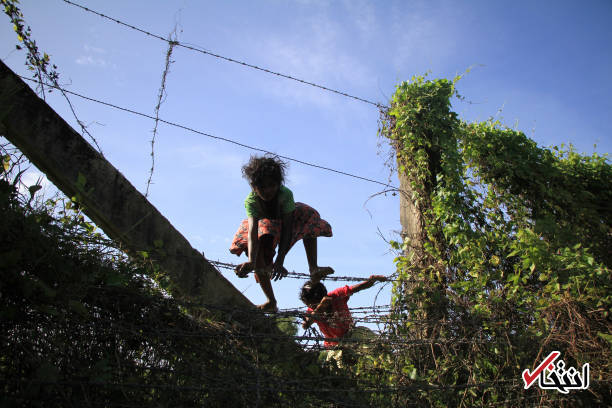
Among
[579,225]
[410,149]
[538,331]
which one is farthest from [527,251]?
[579,225]

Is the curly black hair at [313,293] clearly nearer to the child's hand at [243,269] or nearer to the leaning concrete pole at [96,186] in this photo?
the child's hand at [243,269]

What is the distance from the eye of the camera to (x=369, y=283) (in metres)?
3.54

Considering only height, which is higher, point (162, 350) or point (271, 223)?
point (271, 223)

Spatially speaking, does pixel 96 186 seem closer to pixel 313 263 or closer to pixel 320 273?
pixel 320 273

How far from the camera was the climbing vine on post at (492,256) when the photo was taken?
9.37 ft

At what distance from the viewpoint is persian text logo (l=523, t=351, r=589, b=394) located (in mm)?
2697

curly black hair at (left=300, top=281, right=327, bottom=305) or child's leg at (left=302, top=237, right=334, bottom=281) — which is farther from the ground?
child's leg at (left=302, top=237, right=334, bottom=281)

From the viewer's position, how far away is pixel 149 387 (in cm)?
184

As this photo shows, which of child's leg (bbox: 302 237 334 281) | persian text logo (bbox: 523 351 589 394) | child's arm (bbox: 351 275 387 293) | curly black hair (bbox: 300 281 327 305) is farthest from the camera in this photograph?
curly black hair (bbox: 300 281 327 305)

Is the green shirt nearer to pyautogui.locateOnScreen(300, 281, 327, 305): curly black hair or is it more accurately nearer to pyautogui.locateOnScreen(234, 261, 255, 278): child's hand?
pyautogui.locateOnScreen(234, 261, 255, 278): child's hand

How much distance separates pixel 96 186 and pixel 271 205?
1697 mm

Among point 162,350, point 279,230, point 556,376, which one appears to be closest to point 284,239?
point 279,230

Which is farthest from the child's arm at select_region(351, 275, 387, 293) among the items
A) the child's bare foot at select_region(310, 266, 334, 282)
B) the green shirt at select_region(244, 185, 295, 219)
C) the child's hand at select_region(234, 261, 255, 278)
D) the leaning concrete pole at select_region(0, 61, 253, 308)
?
the leaning concrete pole at select_region(0, 61, 253, 308)

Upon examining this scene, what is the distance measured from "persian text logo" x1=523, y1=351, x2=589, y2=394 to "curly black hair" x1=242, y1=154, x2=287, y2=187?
7.87ft
